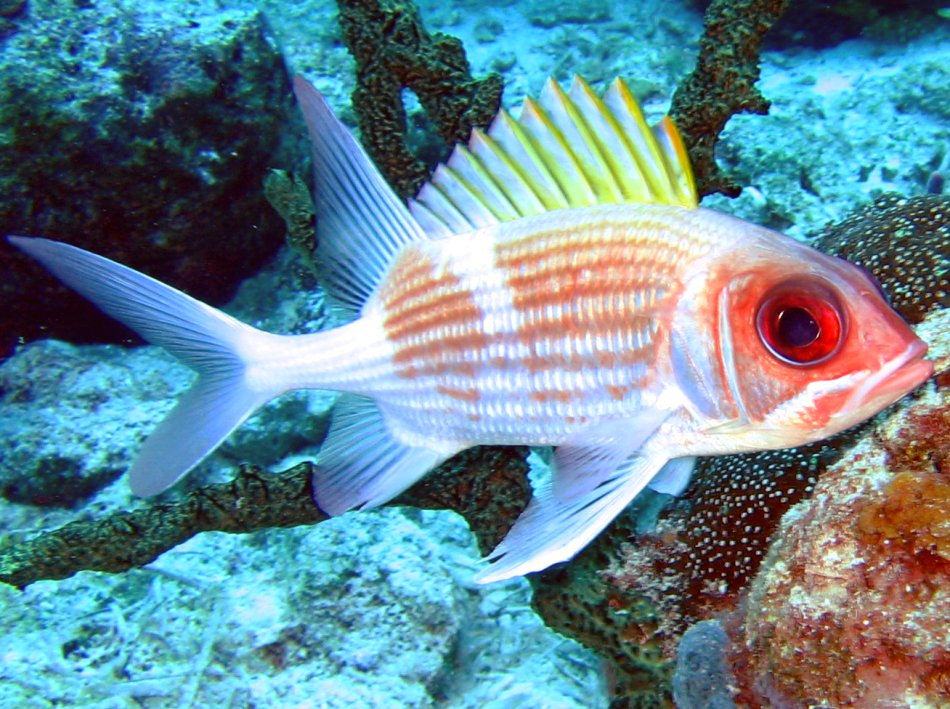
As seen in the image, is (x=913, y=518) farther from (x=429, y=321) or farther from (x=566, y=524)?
(x=429, y=321)

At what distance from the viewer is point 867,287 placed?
139 cm

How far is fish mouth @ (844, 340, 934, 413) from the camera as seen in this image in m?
1.31

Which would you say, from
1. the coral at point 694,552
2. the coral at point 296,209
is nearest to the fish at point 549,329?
the coral at point 694,552

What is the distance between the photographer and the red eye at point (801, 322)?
1.35 m

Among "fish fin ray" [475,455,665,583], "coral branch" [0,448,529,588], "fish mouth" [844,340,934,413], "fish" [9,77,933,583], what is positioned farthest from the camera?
"coral branch" [0,448,529,588]

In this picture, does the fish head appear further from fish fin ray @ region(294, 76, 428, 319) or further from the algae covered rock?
the algae covered rock

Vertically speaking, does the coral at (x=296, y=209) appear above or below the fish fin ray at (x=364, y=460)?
above

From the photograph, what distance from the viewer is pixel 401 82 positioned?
294cm

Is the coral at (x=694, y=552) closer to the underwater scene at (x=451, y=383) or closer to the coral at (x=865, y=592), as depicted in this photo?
the underwater scene at (x=451, y=383)

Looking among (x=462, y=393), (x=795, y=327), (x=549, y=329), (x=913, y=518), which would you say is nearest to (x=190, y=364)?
(x=462, y=393)

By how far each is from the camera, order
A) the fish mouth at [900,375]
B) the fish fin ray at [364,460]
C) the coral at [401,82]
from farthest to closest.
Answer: the coral at [401,82] → the fish fin ray at [364,460] → the fish mouth at [900,375]

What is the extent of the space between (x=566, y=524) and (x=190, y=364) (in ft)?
4.28

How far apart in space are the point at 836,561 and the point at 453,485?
4.72ft

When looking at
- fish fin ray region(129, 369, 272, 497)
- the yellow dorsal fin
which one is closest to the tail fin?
fish fin ray region(129, 369, 272, 497)
